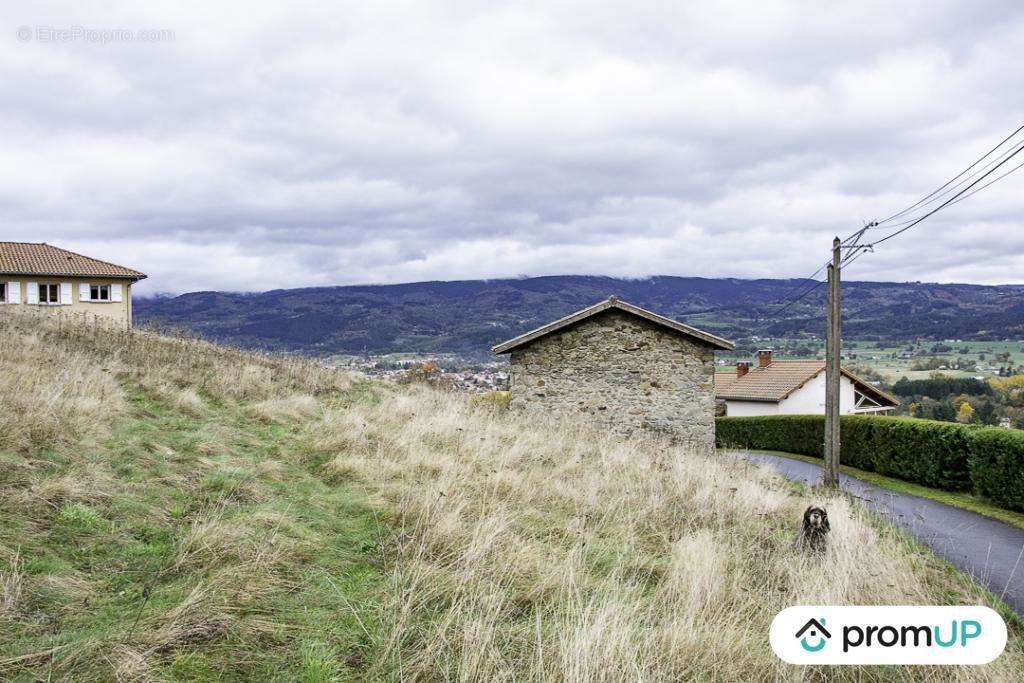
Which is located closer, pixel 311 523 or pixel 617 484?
pixel 311 523

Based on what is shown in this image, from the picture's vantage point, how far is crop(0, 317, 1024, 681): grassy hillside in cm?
372

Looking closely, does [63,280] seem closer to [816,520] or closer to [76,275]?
[76,275]

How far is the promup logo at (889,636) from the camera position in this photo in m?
4.13

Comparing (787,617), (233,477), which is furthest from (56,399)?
(787,617)

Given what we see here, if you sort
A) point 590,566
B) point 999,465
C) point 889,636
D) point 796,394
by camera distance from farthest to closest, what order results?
point 796,394 → point 999,465 → point 590,566 → point 889,636

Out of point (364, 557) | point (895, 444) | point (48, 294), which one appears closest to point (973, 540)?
point (364, 557)

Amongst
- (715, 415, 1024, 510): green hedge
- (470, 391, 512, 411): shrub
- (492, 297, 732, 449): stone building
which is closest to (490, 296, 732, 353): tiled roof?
(492, 297, 732, 449): stone building

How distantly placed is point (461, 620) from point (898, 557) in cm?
535

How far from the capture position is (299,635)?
3898mm

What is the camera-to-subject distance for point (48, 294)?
36.0 meters

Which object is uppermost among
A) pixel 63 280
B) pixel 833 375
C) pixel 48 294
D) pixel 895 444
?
pixel 63 280

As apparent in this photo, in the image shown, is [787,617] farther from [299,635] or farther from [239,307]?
[239,307]

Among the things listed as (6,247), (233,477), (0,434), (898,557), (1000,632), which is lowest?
(898,557)

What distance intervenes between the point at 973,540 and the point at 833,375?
6347 mm
